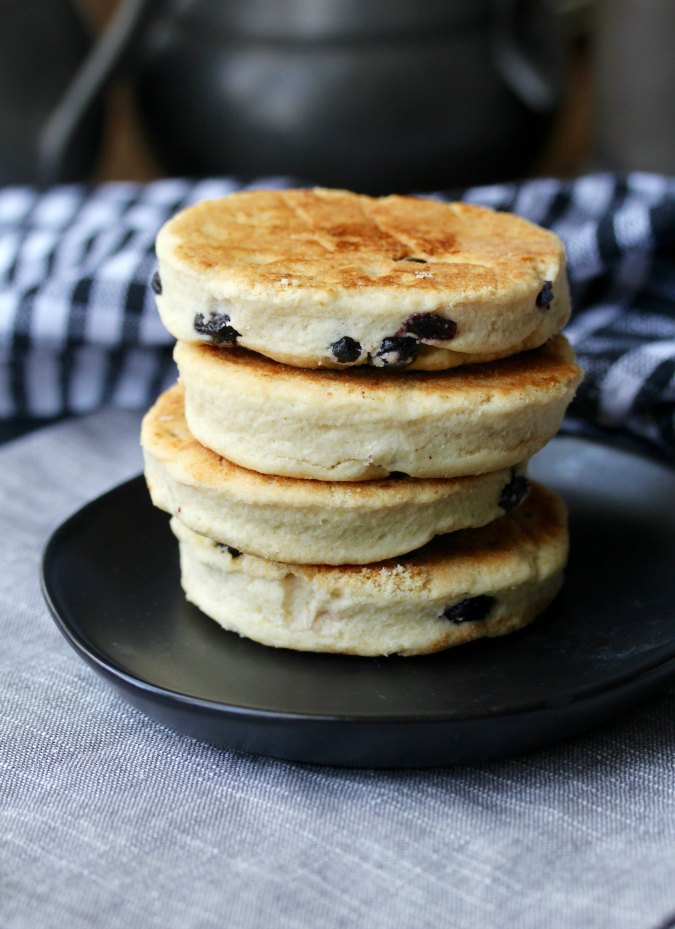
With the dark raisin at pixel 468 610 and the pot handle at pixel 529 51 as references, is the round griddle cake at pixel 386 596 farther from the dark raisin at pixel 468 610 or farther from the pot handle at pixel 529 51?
the pot handle at pixel 529 51

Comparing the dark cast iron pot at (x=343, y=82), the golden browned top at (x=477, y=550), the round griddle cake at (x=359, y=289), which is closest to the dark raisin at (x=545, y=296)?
the round griddle cake at (x=359, y=289)

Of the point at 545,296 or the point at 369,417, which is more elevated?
the point at 545,296

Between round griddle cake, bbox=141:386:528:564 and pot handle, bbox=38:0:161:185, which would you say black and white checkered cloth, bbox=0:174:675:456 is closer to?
pot handle, bbox=38:0:161:185

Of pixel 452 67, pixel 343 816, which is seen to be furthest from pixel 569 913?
pixel 452 67

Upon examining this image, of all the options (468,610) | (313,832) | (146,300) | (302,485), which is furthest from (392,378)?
(146,300)

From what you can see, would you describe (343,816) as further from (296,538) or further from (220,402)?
(220,402)

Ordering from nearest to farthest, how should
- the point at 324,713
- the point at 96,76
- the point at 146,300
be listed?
the point at 324,713, the point at 146,300, the point at 96,76

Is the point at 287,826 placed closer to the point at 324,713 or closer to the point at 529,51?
the point at 324,713
